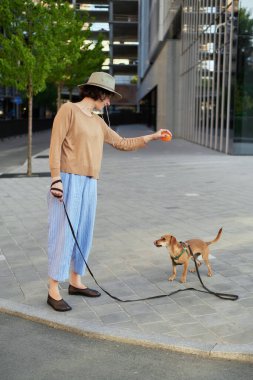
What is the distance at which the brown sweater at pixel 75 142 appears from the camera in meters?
4.41

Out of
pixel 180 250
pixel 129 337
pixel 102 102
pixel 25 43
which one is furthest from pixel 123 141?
pixel 25 43

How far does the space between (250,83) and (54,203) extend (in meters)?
18.4

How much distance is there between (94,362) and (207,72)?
2502 centimetres

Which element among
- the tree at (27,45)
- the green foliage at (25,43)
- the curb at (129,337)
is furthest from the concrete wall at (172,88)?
the curb at (129,337)

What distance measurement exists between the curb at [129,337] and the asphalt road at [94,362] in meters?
0.05

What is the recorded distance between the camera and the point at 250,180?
1431 cm

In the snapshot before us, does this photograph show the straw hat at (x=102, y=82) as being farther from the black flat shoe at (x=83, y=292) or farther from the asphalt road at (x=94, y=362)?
the asphalt road at (x=94, y=362)

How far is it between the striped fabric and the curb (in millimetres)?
367

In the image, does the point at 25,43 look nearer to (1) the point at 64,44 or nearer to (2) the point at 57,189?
(1) the point at 64,44

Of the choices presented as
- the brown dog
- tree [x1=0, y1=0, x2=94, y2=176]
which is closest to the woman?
the brown dog

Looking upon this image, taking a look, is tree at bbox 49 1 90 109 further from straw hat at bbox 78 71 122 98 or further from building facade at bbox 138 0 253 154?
straw hat at bbox 78 71 122 98

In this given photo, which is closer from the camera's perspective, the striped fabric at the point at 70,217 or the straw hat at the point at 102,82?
the straw hat at the point at 102,82

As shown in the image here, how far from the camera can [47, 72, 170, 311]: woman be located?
4.43 m

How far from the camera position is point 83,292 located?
5051 millimetres
